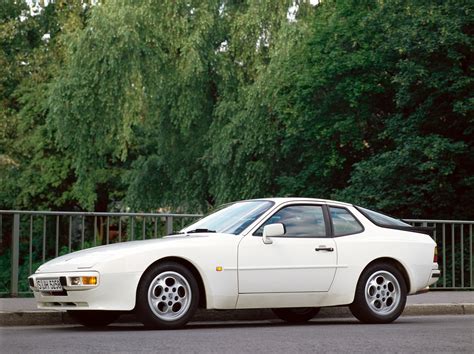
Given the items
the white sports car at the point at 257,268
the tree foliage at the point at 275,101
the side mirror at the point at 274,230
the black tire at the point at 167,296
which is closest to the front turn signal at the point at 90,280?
Result: the white sports car at the point at 257,268

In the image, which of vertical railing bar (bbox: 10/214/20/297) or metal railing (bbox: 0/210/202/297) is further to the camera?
metal railing (bbox: 0/210/202/297)

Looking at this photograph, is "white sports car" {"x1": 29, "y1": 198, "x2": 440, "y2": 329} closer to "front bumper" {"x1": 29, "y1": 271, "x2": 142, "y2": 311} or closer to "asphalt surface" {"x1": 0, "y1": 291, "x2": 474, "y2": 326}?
"front bumper" {"x1": 29, "y1": 271, "x2": 142, "y2": 311}

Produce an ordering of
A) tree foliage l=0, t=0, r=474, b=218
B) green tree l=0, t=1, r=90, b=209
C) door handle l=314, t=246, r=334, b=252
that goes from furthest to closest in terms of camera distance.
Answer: green tree l=0, t=1, r=90, b=209 < tree foliage l=0, t=0, r=474, b=218 < door handle l=314, t=246, r=334, b=252

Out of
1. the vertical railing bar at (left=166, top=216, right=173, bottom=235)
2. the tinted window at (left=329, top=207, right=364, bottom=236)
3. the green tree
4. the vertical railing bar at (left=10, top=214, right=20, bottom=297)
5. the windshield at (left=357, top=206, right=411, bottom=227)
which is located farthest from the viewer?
the green tree

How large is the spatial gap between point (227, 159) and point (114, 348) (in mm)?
25489

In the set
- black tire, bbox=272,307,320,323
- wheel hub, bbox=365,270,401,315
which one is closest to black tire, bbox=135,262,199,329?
black tire, bbox=272,307,320,323

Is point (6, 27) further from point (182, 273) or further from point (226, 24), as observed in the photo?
point (182, 273)

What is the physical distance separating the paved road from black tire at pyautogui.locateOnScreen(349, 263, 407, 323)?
0.16 m

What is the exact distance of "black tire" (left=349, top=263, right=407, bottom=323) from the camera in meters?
12.2

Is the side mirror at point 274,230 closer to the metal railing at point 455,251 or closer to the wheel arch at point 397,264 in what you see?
the wheel arch at point 397,264

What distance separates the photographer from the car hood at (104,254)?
1099cm

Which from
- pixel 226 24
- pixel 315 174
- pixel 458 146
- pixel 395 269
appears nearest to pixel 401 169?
pixel 458 146

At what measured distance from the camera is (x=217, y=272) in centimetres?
1141

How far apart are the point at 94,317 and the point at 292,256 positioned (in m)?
2.36
